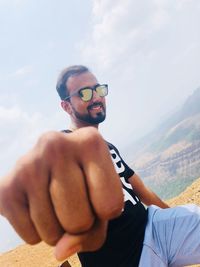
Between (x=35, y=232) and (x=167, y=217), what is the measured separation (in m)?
1.32

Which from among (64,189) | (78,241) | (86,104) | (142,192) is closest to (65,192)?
(64,189)

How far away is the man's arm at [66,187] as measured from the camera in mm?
1891

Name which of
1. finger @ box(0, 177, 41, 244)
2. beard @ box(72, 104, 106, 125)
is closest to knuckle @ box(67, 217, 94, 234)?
finger @ box(0, 177, 41, 244)

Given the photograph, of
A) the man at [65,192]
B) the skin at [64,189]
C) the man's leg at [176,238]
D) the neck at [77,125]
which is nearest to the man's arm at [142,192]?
the man's leg at [176,238]

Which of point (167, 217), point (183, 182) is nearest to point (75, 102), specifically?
point (167, 217)

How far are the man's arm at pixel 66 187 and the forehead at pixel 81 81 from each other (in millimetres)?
1143

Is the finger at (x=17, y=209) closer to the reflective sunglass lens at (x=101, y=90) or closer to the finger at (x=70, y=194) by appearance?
the finger at (x=70, y=194)

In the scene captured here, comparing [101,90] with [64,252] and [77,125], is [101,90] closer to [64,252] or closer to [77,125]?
[77,125]

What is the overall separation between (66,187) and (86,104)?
1.22 metres

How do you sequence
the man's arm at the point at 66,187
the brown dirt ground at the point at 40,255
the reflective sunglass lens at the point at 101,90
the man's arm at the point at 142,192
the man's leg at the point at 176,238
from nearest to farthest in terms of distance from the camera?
the man's arm at the point at 66,187 → the man's leg at the point at 176,238 → the reflective sunglass lens at the point at 101,90 → the man's arm at the point at 142,192 → the brown dirt ground at the point at 40,255

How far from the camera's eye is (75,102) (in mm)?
3055

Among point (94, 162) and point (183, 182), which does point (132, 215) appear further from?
point (183, 182)

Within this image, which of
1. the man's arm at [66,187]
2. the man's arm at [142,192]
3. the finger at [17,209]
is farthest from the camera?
the man's arm at [142,192]

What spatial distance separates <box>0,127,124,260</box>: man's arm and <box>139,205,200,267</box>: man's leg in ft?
3.53
